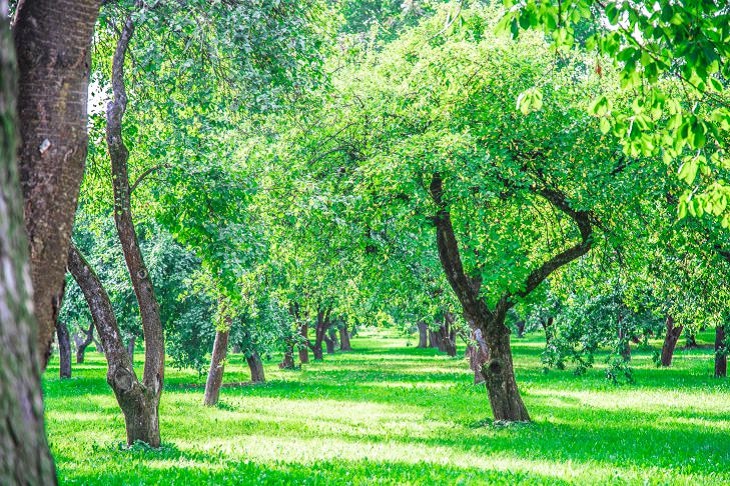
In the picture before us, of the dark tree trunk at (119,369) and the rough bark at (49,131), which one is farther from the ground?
the rough bark at (49,131)

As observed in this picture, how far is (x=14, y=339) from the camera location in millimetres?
2195

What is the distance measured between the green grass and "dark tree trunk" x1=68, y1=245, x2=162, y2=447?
563 mm

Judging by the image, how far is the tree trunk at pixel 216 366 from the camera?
85.6ft

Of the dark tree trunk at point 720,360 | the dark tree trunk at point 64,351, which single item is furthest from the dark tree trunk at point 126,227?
the dark tree trunk at point 720,360

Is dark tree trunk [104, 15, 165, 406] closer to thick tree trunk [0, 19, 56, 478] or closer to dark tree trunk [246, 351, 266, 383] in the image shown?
thick tree trunk [0, 19, 56, 478]

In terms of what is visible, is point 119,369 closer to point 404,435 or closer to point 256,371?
point 404,435

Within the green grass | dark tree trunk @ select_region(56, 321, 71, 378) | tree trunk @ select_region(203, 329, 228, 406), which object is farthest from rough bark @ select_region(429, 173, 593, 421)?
dark tree trunk @ select_region(56, 321, 71, 378)

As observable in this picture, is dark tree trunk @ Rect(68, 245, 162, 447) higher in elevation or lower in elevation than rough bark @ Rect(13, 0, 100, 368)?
lower

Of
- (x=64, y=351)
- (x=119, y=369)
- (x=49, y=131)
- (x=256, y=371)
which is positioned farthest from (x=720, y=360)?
(x=49, y=131)

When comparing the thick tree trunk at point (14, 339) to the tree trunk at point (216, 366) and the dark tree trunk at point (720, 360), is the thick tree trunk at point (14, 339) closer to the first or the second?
the tree trunk at point (216, 366)

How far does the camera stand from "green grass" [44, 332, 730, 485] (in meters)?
13.0

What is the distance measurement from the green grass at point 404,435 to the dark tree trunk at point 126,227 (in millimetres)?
1896

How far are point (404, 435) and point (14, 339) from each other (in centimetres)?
1820

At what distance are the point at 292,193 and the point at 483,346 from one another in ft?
29.0
